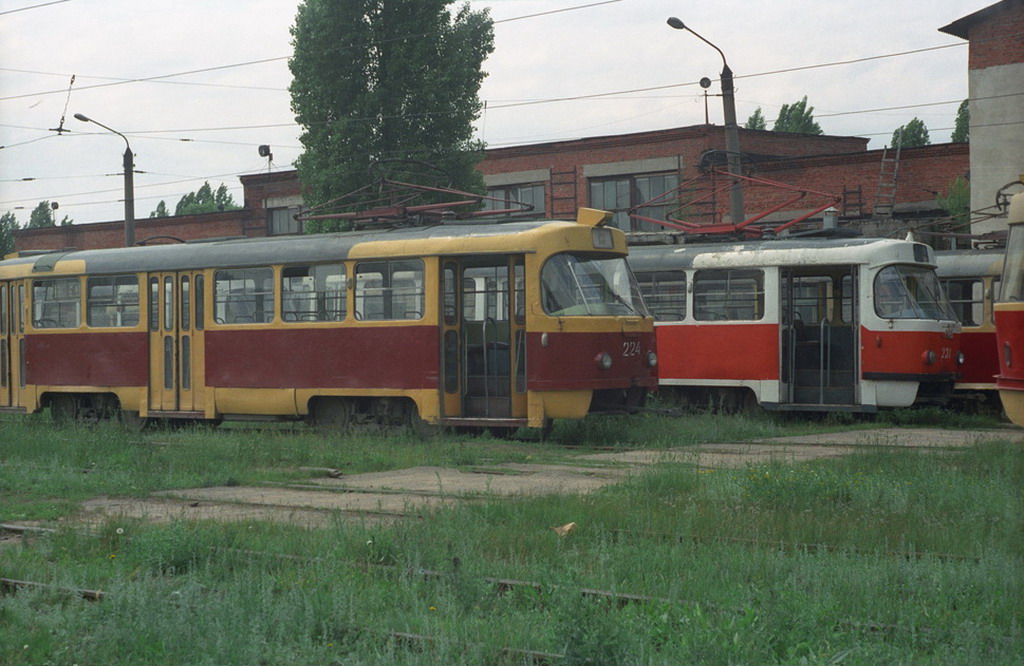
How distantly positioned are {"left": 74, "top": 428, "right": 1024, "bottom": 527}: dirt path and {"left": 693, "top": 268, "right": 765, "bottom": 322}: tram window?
4.03 metres

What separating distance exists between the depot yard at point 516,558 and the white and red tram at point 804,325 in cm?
432

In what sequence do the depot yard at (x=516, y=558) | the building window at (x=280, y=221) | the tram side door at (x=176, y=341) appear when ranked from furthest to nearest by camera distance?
the building window at (x=280, y=221), the tram side door at (x=176, y=341), the depot yard at (x=516, y=558)

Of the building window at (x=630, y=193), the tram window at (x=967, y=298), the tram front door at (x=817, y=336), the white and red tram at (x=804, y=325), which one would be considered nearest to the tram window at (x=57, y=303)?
the white and red tram at (x=804, y=325)

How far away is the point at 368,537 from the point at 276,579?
1.10 m

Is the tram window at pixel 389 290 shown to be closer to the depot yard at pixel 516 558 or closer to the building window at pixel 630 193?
the depot yard at pixel 516 558

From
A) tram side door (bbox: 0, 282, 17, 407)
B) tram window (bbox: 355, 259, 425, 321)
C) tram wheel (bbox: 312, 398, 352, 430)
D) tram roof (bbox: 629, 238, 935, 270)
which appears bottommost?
tram wheel (bbox: 312, 398, 352, 430)

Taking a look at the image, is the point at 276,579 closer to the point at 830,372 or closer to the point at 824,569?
the point at 824,569

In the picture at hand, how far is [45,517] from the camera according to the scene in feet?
33.4

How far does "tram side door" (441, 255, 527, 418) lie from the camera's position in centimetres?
1577

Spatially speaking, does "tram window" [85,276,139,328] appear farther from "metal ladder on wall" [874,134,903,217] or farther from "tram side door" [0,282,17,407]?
"metal ladder on wall" [874,134,903,217]

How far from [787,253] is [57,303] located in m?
11.5

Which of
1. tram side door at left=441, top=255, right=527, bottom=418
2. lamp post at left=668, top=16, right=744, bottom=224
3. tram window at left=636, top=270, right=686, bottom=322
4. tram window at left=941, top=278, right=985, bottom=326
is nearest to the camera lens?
tram side door at left=441, top=255, right=527, bottom=418

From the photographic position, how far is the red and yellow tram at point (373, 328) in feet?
51.3

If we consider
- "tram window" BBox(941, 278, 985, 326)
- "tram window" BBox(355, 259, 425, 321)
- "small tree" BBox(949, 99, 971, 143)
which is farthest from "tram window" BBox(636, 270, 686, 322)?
"small tree" BBox(949, 99, 971, 143)
